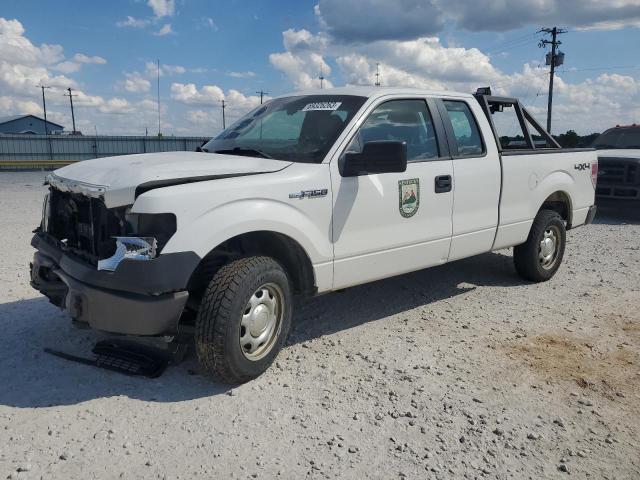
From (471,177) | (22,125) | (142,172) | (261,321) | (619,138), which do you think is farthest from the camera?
(22,125)

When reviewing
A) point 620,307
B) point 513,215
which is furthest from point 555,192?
point 620,307

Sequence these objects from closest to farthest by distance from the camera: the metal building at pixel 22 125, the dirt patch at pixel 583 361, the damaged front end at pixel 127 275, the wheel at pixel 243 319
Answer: the damaged front end at pixel 127 275 → the wheel at pixel 243 319 → the dirt patch at pixel 583 361 → the metal building at pixel 22 125

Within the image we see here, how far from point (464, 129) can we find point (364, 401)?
9.47 feet

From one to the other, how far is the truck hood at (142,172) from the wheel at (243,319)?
0.60 metres

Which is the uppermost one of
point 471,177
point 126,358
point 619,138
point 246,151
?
point 619,138

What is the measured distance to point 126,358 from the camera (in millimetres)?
3885

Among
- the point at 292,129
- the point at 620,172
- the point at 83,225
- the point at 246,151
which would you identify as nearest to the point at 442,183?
the point at 292,129

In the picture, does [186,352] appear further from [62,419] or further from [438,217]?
[438,217]

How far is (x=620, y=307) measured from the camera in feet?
17.9

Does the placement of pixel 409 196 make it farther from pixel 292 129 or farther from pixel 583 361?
pixel 583 361

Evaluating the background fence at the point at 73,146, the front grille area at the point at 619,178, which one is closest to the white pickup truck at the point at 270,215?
the front grille area at the point at 619,178

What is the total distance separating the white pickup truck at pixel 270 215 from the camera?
3297 mm

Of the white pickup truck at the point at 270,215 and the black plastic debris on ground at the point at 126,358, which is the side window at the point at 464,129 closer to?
the white pickup truck at the point at 270,215

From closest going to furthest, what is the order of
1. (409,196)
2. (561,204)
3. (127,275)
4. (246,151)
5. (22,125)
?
(127,275)
(246,151)
(409,196)
(561,204)
(22,125)
